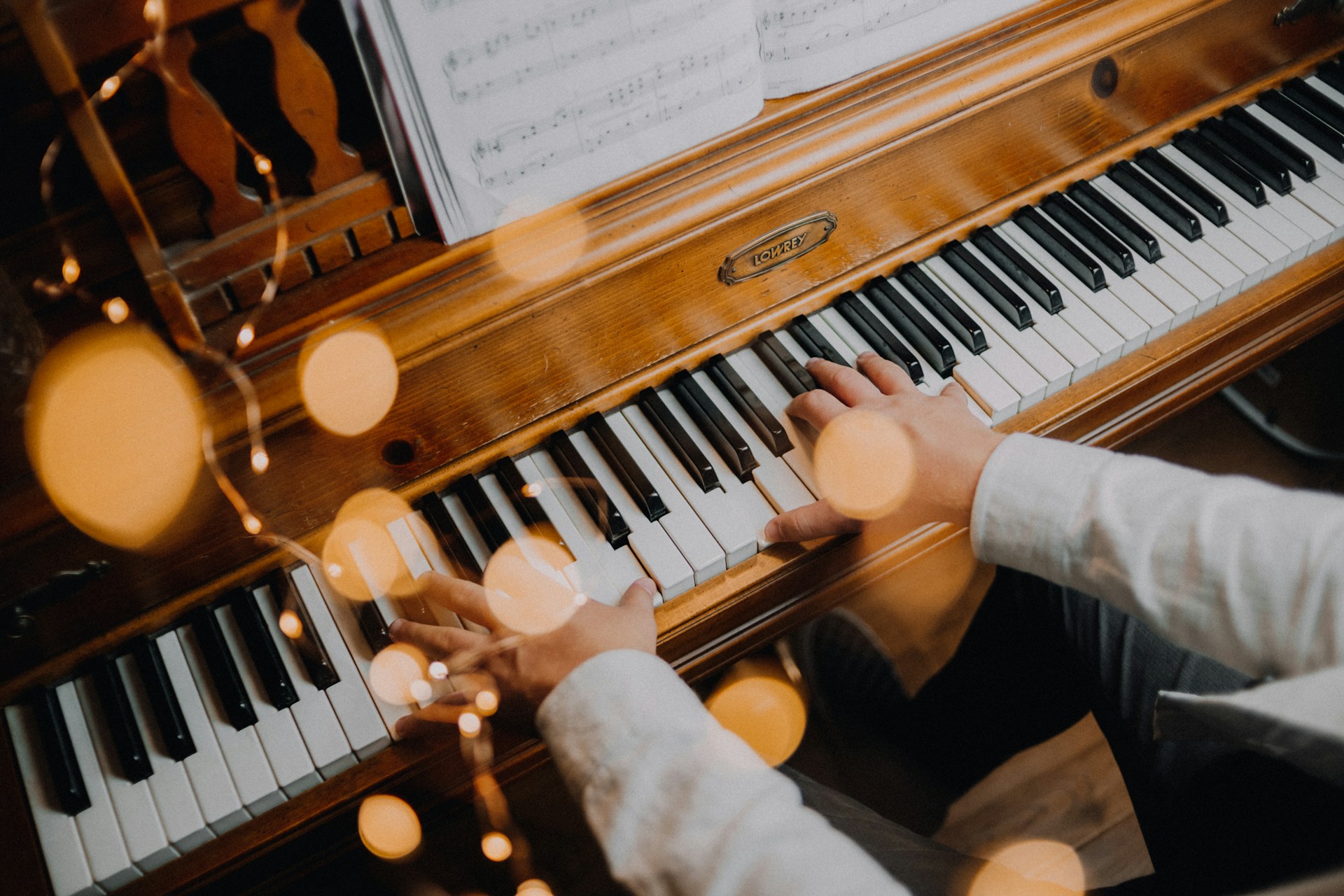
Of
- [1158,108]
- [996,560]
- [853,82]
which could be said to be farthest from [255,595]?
[1158,108]

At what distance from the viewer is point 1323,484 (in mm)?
2182

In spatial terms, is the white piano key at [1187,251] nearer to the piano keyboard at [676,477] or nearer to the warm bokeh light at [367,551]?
the piano keyboard at [676,477]

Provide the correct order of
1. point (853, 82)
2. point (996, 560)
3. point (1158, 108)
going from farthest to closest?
1. point (1158, 108)
2. point (853, 82)
3. point (996, 560)

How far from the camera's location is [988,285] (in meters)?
1.40

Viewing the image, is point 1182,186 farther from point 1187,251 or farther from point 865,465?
point 865,465

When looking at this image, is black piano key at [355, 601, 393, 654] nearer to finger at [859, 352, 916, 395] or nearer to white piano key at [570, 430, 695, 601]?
white piano key at [570, 430, 695, 601]

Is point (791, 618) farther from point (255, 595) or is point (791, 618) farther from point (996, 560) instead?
point (255, 595)

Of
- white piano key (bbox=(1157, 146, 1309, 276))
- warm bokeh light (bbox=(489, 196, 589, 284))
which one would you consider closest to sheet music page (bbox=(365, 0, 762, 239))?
warm bokeh light (bbox=(489, 196, 589, 284))

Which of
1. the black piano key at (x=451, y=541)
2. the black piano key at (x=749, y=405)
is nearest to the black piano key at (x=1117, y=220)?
the black piano key at (x=749, y=405)

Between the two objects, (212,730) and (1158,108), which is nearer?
(212,730)

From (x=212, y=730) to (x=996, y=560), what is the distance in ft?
3.35

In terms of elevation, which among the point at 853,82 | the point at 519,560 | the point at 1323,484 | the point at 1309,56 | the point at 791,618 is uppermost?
the point at 853,82

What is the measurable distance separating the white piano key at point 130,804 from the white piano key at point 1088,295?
1.46 metres

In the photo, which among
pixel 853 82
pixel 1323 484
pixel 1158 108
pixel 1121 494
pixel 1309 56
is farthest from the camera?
pixel 1323 484
